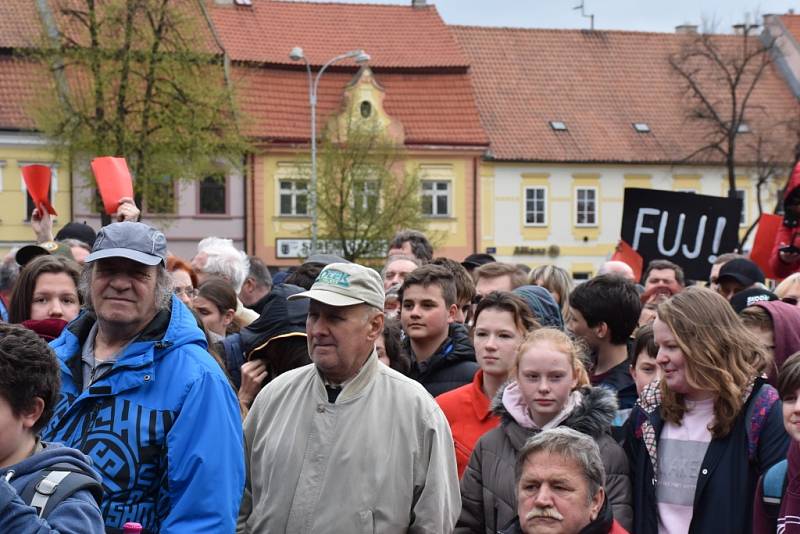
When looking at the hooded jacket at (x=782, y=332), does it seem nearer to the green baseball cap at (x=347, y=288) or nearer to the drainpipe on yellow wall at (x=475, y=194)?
the green baseball cap at (x=347, y=288)

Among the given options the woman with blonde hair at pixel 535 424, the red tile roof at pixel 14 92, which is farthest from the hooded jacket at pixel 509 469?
the red tile roof at pixel 14 92

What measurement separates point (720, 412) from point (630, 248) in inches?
285

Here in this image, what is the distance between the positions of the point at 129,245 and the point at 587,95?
4796 cm

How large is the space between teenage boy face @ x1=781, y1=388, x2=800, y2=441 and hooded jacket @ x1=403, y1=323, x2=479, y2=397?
2198 mm

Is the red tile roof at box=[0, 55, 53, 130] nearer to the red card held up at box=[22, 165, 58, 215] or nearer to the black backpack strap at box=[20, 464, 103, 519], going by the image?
the red card held up at box=[22, 165, 58, 215]

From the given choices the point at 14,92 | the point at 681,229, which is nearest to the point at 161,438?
the point at 681,229

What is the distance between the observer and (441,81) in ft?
157

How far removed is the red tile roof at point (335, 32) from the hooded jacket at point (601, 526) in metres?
42.0

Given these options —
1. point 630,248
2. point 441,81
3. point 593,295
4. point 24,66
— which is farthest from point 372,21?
point 593,295

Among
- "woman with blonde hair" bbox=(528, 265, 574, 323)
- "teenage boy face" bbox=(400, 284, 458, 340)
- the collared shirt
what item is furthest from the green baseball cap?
"woman with blonde hair" bbox=(528, 265, 574, 323)

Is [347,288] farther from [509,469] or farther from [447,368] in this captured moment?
[447,368]

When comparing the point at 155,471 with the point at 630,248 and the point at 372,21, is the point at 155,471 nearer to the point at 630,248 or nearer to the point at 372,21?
the point at 630,248

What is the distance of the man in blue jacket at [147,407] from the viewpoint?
4.23 m

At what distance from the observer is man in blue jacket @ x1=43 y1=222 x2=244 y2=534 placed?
13.9 feet
